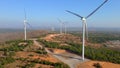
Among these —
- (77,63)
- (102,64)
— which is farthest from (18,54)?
(102,64)

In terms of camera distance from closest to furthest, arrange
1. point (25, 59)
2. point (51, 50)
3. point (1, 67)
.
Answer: point (1, 67) < point (25, 59) < point (51, 50)

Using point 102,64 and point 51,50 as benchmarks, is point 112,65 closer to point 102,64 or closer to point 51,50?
point 102,64

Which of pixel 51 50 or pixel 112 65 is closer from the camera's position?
pixel 112 65

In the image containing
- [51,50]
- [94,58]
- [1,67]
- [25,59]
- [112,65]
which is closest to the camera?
[1,67]

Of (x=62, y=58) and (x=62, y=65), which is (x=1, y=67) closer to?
(x=62, y=65)

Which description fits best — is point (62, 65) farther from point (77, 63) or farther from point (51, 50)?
point (51, 50)

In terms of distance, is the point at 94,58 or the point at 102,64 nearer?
the point at 102,64

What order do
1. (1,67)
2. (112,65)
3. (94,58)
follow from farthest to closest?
(94,58)
(112,65)
(1,67)

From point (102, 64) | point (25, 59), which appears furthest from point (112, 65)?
point (25, 59)

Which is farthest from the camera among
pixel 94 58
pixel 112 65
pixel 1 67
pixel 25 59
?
pixel 94 58
